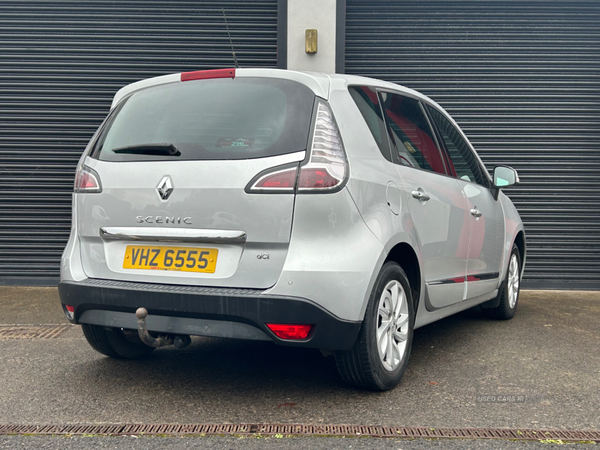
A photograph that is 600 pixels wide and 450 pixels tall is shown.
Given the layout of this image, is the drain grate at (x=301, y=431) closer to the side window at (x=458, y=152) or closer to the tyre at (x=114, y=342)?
the tyre at (x=114, y=342)

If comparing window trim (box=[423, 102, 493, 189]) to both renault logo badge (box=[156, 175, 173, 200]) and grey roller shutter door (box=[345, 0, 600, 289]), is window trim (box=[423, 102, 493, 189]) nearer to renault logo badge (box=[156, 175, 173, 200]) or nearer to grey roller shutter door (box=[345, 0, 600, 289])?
renault logo badge (box=[156, 175, 173, 200])

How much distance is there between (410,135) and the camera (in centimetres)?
376

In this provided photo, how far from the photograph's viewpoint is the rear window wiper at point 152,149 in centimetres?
302

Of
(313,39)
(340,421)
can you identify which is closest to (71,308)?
(340,421)

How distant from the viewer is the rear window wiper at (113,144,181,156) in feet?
9.91

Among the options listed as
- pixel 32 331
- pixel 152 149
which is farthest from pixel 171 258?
pixel 32 331

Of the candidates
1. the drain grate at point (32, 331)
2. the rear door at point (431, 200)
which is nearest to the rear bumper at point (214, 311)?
the rear door at point (431, 200)

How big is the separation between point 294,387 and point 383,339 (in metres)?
0.54

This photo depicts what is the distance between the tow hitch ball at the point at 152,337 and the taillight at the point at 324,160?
924 millimetres

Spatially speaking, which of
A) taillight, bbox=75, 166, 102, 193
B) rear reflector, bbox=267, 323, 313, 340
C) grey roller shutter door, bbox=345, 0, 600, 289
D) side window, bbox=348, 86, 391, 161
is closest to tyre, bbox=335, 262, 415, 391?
rear reflector, bbox=267, 323, 313, 340

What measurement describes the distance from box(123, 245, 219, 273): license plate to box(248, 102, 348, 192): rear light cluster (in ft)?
1.22

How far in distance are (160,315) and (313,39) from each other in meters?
4.96

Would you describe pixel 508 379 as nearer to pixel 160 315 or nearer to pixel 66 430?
pixel 160 315

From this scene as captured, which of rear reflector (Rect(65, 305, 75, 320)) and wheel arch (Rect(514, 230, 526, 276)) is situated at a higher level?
rear reflector (Rect(65, 305, 75, 320))
